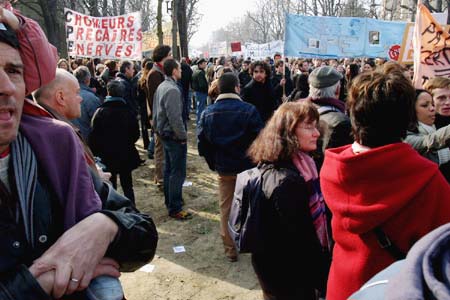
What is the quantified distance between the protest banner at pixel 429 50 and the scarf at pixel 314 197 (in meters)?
2.52

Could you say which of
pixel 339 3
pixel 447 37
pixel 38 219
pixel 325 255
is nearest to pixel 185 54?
pixel 447 37

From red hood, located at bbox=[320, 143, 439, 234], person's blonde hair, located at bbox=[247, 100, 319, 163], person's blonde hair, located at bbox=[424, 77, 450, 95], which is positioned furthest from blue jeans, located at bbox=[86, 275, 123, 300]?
person's blonde hair, located at bbox=[424, 77, 450, 95]

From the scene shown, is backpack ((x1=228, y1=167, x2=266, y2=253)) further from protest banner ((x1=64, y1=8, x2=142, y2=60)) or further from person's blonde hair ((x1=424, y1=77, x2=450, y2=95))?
protest banner ((x1=64, y1=8, x2=142, y2=60))

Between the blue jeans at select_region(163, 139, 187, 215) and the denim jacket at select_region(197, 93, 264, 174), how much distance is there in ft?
3.69

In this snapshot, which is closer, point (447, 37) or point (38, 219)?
point (38, 219)

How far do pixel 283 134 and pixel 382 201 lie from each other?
1056mm

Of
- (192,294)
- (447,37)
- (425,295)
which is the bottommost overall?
(192,294)

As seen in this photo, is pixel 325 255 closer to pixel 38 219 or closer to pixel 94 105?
pixel 38 219

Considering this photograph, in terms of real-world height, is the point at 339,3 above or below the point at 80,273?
above

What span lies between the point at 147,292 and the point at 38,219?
3.05 metres

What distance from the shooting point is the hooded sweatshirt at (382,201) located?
1724mm

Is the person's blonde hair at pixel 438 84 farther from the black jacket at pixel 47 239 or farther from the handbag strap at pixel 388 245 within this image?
the black jacket at pixel 47 239

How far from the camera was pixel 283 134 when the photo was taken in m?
2.72

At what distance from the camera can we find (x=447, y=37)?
4484mm
